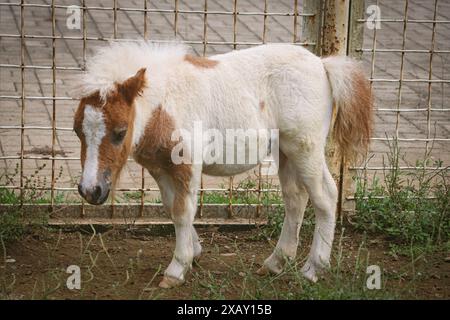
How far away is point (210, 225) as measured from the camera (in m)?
6.80

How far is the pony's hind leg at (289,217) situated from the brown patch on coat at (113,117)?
4.17ft

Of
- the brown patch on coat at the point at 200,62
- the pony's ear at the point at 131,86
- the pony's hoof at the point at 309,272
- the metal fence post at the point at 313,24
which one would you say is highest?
the metal fence post at the point at 313,24

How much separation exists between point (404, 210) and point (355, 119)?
127cm

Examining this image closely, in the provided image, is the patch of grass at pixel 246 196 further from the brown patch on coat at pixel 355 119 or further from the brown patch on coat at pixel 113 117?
the brown patch on coat at pixel 113 117

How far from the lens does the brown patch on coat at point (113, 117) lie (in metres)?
4.96

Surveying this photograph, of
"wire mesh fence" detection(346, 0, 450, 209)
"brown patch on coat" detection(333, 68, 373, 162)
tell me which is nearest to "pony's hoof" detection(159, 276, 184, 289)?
"brown patch on coat" detection(333, 68, 373, 162)

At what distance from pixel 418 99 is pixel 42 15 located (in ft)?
18.7

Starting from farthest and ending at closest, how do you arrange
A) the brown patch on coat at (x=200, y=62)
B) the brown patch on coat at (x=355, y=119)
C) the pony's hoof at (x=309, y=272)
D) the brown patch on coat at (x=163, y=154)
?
the brown patch on coat at (x=355, y=119), the pony's hoof at (x=309, y=272), the brown patch on coat at (x=200, y=62), the brown patch on coat at (x=163, y=154)

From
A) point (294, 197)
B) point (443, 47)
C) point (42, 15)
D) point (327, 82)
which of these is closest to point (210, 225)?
point (294, 197)

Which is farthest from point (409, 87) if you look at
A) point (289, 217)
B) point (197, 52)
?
point (289, 217)

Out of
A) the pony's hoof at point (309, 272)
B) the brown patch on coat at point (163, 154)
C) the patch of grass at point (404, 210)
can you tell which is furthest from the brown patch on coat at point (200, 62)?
the patch of grass at point (404, 210)

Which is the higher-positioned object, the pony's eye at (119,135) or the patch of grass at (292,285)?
the pony's eye at (119,135)

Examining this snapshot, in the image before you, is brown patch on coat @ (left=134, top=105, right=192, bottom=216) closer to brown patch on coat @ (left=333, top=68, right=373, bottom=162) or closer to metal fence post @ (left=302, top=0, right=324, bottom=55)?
brown patch on coat @ (left=333, top=68, right=373, bottom=162)

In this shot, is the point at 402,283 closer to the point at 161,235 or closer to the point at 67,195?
the point at 161,235
